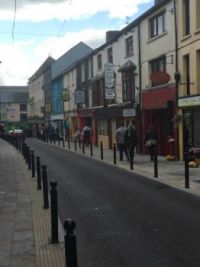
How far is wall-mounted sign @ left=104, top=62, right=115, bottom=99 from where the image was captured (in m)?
34.3

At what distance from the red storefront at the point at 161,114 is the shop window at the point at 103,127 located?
929 cm

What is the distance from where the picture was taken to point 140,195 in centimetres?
1345

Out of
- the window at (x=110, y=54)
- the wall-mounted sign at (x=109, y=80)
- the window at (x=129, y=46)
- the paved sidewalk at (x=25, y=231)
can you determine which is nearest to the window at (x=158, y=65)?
the window at (x=129, y=46)

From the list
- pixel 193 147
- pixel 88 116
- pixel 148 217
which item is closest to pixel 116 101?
pixel 88 116

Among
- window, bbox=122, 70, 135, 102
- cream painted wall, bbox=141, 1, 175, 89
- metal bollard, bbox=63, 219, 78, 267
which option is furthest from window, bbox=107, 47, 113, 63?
metal bollard, bbox=63, 219, 78, 267

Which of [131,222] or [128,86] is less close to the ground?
[128,86]

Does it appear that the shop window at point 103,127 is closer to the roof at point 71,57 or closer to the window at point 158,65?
the window at point 158,65

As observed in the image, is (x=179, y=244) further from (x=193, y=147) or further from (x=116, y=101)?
(x=116, y=101)

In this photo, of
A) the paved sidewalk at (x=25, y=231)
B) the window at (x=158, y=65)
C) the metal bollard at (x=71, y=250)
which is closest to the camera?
the metal bollard at (x=71, y=250)

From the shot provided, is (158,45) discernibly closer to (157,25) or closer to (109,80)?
(157,25)

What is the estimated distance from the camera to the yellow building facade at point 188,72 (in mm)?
22672

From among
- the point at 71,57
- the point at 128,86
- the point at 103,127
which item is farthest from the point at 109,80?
the point at 71,57

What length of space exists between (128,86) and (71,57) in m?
37.0

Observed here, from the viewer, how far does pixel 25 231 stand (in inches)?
365
